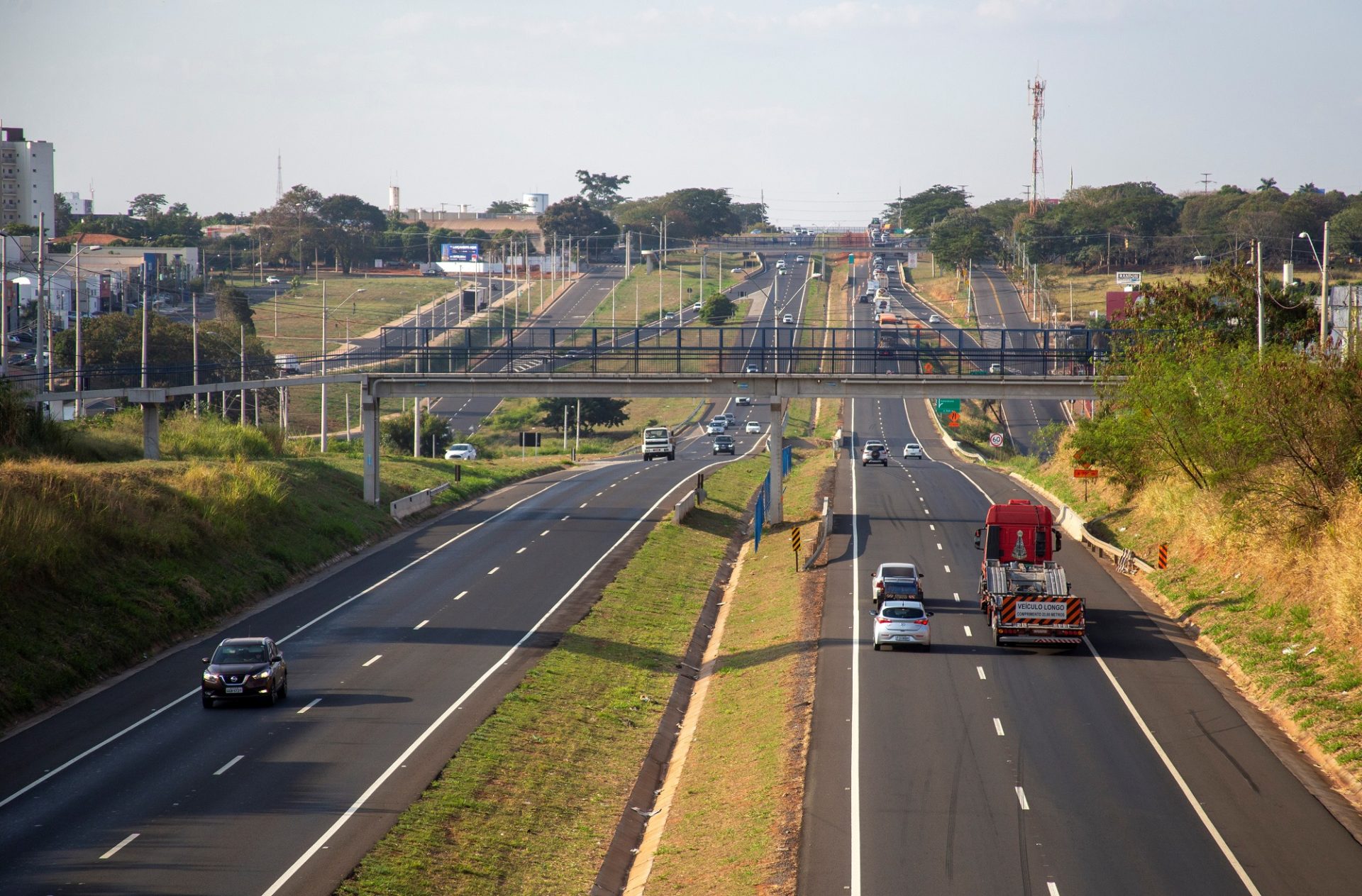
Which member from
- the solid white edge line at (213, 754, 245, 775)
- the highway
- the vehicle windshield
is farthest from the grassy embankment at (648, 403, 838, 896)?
the vehicle windshield

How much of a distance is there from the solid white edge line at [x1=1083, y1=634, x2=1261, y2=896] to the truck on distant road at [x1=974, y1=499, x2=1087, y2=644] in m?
0.97

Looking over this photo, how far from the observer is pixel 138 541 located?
39250 millimetres

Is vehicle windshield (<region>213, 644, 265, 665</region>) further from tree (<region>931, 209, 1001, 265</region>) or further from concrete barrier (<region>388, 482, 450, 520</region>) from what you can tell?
tree (<region>931, 209, 1001, 265</region>)

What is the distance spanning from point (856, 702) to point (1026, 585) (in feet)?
31.7

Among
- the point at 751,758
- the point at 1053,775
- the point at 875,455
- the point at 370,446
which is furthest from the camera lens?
the point at 875,455

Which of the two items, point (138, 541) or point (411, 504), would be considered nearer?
point (138, 541)

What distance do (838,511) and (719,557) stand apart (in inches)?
380

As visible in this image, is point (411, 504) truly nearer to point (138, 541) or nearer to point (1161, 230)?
point (138, 541)

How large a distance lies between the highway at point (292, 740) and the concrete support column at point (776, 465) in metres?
12.0

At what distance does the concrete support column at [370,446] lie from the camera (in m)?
60.5

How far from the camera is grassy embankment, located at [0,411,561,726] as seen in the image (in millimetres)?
31656

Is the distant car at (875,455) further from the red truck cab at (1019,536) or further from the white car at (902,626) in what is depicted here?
the white car at (902,626)

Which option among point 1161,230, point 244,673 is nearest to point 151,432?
point 244,673

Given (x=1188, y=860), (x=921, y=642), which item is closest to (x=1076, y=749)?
(x=1188, y=860)
